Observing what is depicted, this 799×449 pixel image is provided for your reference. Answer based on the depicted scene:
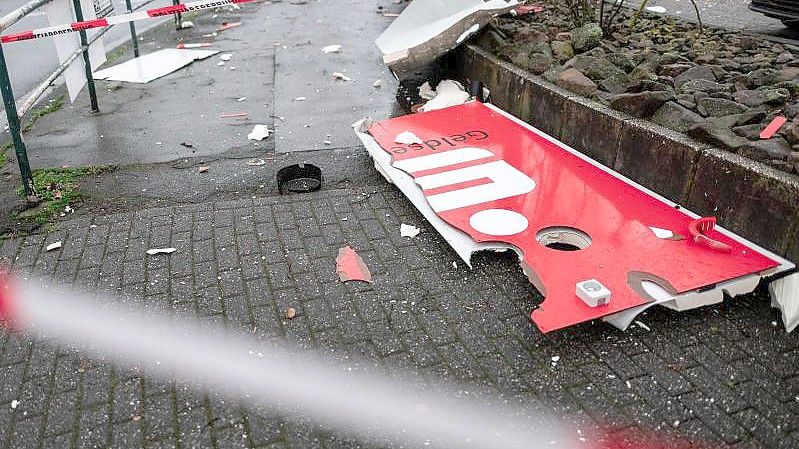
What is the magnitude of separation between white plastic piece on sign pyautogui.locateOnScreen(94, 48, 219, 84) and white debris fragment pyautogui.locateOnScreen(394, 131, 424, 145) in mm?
4054

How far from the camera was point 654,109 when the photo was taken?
13.0 ft

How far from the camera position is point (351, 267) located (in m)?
3.47

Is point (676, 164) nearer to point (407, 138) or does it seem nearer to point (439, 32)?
point (407, 138)

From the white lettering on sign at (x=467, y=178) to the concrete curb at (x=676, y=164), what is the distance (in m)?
0.62

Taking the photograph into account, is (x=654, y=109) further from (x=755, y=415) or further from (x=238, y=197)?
(x=238, y=197)

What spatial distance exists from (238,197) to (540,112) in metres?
2.44

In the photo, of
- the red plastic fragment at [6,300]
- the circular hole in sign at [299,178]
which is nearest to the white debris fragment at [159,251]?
the red plastic fragment at [6,300]

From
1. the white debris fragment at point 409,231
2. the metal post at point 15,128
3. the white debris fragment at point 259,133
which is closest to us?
the white debris fragment at point 409,231

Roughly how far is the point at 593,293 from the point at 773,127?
1.63 meters

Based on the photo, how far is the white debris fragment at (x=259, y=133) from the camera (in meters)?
5.51

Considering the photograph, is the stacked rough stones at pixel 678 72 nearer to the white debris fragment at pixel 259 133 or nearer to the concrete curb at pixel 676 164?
the concrete curb at pixel 676 164

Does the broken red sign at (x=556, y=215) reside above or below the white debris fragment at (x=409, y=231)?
above

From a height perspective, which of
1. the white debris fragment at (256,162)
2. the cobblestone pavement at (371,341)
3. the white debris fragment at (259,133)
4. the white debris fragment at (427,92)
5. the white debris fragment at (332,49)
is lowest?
the cobblestone pavement at (371,341)

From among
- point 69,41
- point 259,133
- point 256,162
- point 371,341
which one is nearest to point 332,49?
point 259,133
